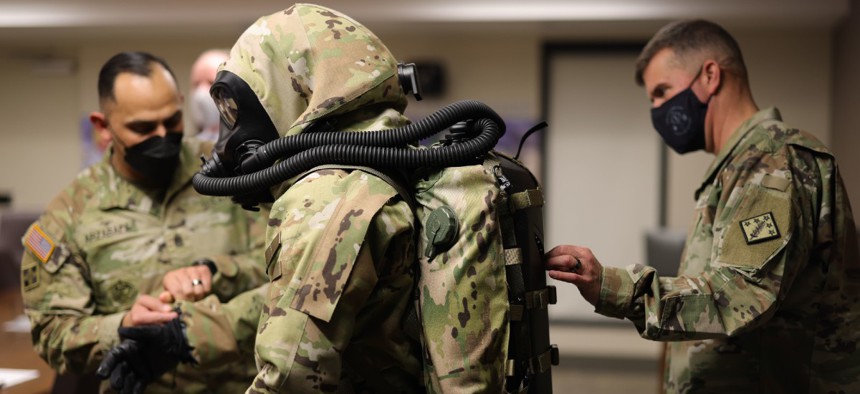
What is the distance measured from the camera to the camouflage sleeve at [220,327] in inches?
69.5

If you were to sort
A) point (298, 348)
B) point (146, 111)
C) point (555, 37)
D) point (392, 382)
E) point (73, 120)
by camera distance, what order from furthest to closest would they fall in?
1. point (73, 120)
2. point (555, 37)
3. point (146, 111)
4. point (392, 382)
5. point (298, 348)

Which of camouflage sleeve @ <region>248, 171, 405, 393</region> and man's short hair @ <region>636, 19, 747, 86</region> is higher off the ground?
man's short hair @ <region>636, 19, 747, 86</region>

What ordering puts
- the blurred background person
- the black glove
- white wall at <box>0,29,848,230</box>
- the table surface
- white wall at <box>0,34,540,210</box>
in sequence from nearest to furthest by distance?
the black glove < the table surface < the blurred background person < white wall at <box>0,29,848,230</box> < white wall at <box>0,34,540,210</box>

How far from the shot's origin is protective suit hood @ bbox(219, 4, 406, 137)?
4.27 feet

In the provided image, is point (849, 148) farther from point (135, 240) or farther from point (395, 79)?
point (135, 240)

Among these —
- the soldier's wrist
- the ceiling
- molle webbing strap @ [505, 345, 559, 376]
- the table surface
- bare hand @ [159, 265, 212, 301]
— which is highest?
the ceiling

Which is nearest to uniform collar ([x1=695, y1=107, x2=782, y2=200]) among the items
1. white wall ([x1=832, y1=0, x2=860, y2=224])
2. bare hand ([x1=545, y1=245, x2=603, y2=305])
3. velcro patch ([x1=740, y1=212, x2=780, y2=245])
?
velcro patch ([x1=740, y1=212, x2=780, y2=245])

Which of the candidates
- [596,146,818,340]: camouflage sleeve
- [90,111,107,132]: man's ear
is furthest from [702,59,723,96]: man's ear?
[90,111,107,132]: man's ear

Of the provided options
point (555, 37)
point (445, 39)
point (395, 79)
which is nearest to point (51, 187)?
point (445, 39)

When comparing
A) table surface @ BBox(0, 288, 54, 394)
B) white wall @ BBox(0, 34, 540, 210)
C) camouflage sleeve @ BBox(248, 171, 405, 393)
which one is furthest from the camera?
white wall @ BBox(0, 34, 540, 210)

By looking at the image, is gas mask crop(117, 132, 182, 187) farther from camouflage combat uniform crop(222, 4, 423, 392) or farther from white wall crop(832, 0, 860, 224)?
white wall crop(832, 0, 860, 224)

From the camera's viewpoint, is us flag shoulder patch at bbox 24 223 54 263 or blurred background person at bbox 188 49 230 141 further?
blurred background person at bbox 188 49 230 141

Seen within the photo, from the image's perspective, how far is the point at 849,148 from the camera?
10.1 feet

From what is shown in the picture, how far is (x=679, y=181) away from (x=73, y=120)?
4.16m
